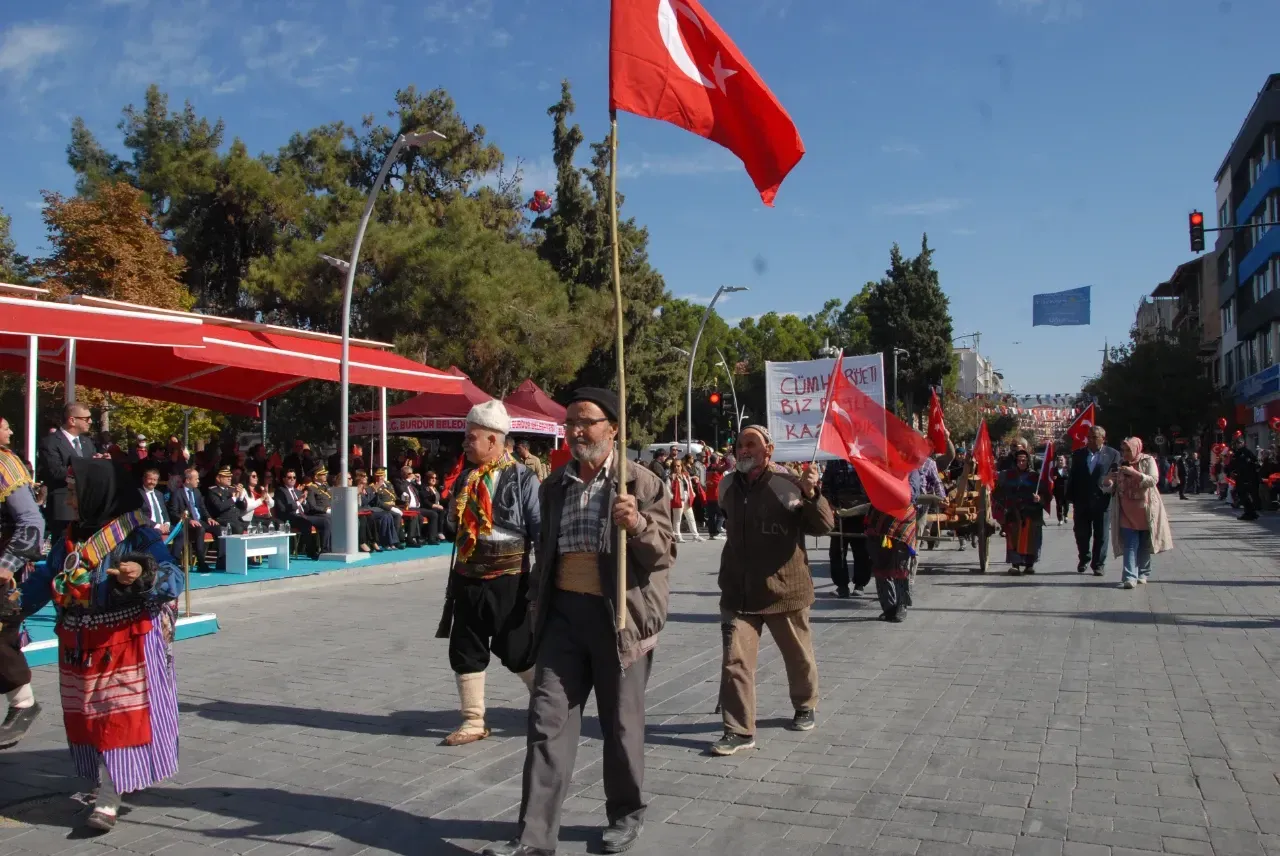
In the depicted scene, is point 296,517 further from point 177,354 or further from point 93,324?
point 93,324

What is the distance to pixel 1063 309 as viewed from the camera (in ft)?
201

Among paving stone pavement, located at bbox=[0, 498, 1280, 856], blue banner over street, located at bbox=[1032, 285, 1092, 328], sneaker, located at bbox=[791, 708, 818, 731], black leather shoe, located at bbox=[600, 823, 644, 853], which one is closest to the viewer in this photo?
black leather shoe, located at bbox=[600, 823, 644, 853]

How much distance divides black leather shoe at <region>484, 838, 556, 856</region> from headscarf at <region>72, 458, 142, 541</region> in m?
2.26

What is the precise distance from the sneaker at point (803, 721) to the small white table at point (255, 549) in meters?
9.82

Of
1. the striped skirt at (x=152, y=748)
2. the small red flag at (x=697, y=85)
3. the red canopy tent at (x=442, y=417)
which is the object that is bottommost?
the striped skirt at (x=152, y=748)

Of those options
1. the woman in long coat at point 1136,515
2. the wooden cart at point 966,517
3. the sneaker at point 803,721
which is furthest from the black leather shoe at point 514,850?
the wooden cart at point 966,517

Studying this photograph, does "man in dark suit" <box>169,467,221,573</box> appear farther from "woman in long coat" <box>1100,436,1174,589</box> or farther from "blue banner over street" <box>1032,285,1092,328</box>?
"blue banner over street" <box>1032,285,1092,328</box>

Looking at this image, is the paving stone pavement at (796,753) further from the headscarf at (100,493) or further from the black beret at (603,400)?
the black beret at (603,400)

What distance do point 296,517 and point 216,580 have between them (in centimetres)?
323

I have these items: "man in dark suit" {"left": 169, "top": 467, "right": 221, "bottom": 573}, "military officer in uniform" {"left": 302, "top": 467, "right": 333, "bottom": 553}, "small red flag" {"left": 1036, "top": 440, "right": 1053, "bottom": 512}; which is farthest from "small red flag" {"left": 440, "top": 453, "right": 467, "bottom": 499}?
"small red flag" {"left": 1036, "top": 440, "right": 1053, "bottom": 512}

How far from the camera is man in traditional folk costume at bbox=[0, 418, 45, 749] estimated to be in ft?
18.4

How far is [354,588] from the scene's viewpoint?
46.1 ft

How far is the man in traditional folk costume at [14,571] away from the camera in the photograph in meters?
5.60

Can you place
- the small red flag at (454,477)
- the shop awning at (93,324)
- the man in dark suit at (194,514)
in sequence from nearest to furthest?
1. the small red flag at (454,477)
2. the shop awning at (93,324)
3. the man in dark suit at (194,514)
